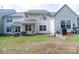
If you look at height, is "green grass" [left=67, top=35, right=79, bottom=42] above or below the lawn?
above

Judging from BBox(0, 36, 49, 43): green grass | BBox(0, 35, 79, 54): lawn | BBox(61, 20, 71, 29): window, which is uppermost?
BBox(61, 20, 71, 29): window

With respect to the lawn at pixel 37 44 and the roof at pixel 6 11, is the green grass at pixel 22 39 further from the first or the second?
the roof at pixel 6 11

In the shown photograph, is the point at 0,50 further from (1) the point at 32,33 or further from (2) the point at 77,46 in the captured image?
(2) the point at 77,46

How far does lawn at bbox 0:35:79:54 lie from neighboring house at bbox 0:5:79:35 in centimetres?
10

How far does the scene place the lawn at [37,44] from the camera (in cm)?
238

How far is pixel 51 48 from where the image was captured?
2.40 metres

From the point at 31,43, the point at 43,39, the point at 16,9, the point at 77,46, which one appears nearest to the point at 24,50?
the point at 31,43

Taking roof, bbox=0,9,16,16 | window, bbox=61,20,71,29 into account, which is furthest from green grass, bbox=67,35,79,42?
roof, bbox=0,9,16,16

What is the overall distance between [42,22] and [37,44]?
0.31m

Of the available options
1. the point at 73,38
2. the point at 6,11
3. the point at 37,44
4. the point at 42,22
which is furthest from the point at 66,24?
the point at 6,11

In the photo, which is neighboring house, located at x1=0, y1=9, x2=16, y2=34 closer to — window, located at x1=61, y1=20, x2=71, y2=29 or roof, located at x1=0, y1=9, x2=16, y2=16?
roof, located at x1=0, y1=9, x2=16, y2=16

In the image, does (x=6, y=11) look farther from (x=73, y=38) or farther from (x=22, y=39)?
(x=73, y=38)

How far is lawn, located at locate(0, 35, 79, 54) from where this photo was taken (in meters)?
2.38

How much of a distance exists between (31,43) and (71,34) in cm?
56
